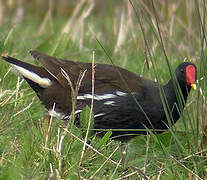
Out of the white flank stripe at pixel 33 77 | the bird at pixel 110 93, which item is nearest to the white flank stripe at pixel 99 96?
the bird at pixel 110 93

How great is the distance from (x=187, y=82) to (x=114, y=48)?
211 cm

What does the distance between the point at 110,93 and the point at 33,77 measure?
0.54 m

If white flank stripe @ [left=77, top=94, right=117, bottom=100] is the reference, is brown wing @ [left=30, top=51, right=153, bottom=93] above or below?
above

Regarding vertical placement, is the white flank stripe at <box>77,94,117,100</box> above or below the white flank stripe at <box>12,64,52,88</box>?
below

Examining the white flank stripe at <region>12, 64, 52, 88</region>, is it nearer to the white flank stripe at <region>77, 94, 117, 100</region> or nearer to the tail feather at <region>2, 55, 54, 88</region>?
the tail feather at <region>2, 55, 54, 88</region>

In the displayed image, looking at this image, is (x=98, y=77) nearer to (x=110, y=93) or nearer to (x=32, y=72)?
(x=110, y=93)

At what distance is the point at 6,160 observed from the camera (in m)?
2.82

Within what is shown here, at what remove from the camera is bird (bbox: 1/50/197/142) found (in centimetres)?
380

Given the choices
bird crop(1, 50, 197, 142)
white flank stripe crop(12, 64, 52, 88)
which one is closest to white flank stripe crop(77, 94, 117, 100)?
bird crop(1, 50, 197, 142)

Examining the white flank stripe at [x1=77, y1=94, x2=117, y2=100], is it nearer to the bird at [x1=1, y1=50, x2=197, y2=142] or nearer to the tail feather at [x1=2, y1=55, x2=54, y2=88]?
the bird at [x1=1, y1=50, x2=197, y2=142]

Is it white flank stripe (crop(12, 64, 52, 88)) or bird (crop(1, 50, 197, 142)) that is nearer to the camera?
bird (crop(1, 50, 197, 142))

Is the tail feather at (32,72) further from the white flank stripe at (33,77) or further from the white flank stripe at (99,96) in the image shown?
the white flank stripe at (99,96)

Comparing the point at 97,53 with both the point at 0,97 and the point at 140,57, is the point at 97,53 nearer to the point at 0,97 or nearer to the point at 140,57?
the point at 140,57

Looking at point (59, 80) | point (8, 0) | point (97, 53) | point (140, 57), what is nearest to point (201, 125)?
point (59, 80)
